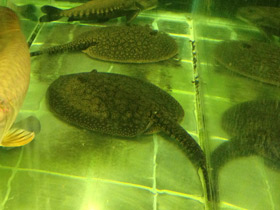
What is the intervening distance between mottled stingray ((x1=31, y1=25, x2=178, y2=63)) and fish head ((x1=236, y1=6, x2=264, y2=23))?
1980mm

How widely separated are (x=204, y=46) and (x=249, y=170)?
2.96m

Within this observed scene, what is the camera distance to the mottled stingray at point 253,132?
4.60 ft

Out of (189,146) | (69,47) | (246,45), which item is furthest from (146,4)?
(189,146)

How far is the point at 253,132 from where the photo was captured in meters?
1.62

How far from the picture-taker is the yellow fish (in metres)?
1.35

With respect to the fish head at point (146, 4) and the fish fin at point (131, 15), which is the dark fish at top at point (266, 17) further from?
the fish head at point (146, 4)

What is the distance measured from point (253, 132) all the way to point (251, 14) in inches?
37.0

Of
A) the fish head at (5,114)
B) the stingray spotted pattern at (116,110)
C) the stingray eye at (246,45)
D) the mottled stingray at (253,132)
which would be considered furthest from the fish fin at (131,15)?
the fish head at (5,114)

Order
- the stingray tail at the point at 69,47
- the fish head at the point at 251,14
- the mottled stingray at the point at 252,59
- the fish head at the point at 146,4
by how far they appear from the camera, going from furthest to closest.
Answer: the fish head at the point at 146,4
the stingray tail at the point at 69,47
the fish head at the point at 251,14
the mottled stingray at the point at 252,59

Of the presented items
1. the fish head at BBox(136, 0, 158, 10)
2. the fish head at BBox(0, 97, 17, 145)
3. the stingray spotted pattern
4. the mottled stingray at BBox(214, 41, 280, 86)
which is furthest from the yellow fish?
the fish head at BBox(136, 0, 158, 10)

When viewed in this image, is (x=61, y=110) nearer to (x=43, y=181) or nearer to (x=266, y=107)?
(x=43, y=181)

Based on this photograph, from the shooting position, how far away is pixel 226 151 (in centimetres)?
210

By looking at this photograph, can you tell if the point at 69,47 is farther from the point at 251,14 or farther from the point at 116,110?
the point at 251,14

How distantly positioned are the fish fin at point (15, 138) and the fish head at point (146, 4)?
416 centimetres
